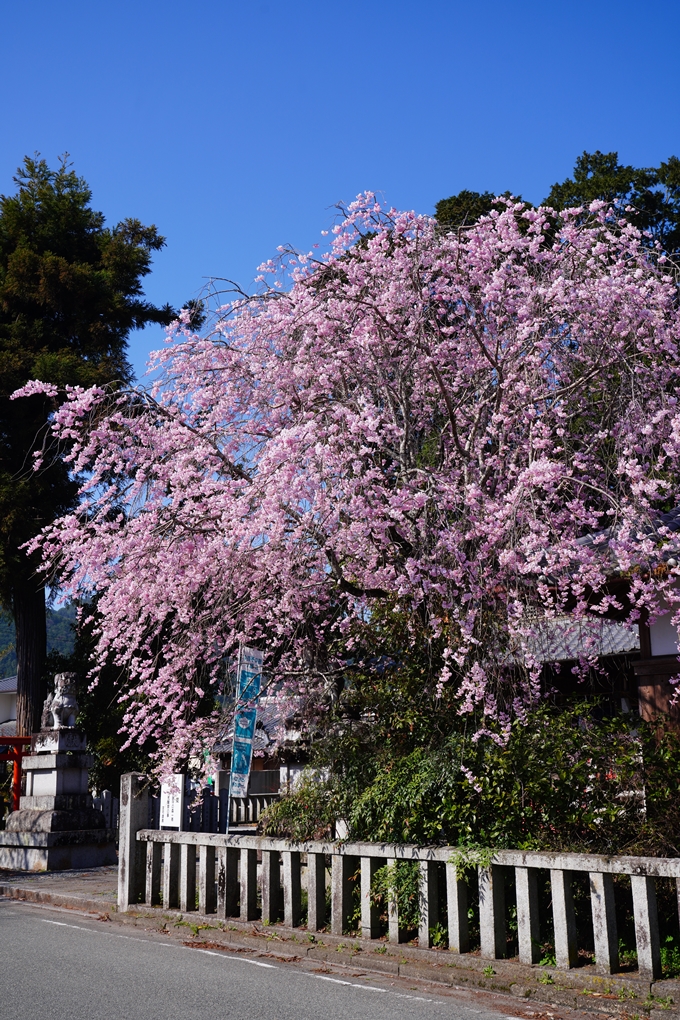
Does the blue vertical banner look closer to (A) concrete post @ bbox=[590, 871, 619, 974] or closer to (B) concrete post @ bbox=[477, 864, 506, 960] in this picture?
(B) concrete post @ bbox=[477, 864, 506, 960]

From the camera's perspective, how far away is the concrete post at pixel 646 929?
607cm

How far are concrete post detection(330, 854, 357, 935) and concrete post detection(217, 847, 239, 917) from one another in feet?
5.03

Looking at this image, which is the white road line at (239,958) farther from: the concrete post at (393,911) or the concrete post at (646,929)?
the concrete post at (646,929)

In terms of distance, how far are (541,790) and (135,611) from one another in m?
5.92

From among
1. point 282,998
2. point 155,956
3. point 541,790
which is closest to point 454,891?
point 541,790

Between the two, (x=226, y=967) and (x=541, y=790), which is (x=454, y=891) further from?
(x=226, y=967)

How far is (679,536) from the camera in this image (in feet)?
27.3

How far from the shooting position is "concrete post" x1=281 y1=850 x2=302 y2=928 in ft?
28.7

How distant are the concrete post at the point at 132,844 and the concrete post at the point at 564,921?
590 cm

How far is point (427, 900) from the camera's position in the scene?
756 cm

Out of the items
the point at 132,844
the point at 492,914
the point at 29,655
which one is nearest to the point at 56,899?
the point at 132,844

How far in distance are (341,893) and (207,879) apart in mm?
2122

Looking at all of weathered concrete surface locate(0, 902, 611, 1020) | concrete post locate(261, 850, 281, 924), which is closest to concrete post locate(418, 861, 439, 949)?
weathered concrete surface locate(0, 902, 611, 1020)

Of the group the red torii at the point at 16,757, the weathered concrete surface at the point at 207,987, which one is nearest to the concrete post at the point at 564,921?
the weathered concrete surface at the point at 207,987
